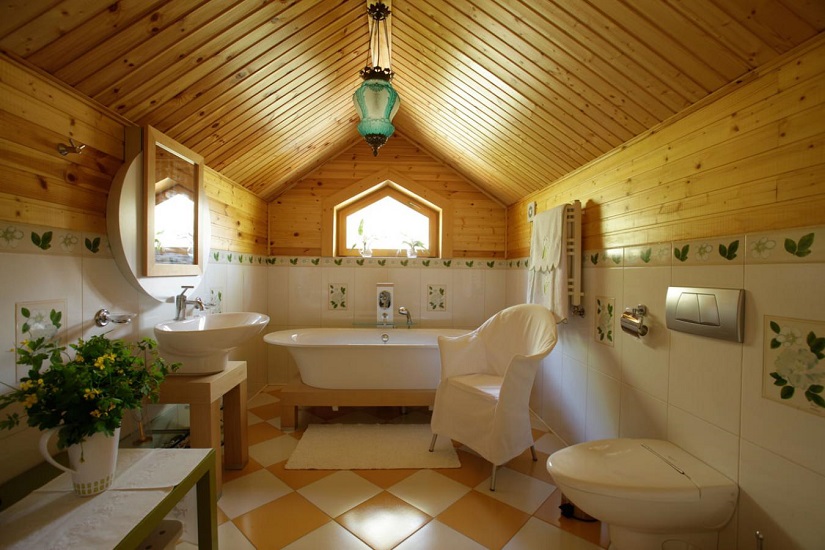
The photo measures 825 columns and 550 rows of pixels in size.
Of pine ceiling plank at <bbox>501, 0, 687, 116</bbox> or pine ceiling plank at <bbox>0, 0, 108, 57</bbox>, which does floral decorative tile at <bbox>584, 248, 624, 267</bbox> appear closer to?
pine ceiling plank at <bbox>501, 0, 687, 116</bbox>

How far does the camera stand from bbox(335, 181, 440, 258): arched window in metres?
3.93

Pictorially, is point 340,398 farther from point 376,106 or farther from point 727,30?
point 727,30

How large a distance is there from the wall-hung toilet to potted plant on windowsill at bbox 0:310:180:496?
1496 mm

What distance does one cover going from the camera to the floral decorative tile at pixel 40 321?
129 centimetres

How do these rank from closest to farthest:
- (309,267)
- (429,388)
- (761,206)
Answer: (761,206)
(429,388)
(309,267)

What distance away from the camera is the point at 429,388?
2.80m

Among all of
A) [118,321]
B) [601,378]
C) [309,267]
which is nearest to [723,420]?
[601,378]

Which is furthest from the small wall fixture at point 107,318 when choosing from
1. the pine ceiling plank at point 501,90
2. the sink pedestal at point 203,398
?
the pine ceiling plank at point 501,90

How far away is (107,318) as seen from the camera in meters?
1.63

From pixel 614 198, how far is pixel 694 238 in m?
0.61

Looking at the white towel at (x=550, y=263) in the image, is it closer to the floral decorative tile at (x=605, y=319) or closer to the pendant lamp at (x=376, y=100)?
the floral decorative tile at (x=605, y=319)

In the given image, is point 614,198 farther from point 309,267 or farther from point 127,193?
point 309,267

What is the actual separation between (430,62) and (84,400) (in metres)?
2.47

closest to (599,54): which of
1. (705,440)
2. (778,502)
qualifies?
(705,440)
